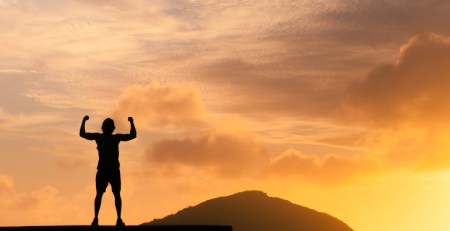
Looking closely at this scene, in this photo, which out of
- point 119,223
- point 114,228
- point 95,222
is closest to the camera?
point 114,228

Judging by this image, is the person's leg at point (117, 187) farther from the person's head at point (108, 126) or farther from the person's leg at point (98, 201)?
the person's head at point (108, 126)

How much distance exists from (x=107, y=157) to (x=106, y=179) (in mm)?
657

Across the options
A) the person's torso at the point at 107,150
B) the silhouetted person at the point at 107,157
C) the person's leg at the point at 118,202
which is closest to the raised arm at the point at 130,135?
the silhouetted person at the point at 107,157

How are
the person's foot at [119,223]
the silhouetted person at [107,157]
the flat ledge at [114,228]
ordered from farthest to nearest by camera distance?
1. the silhouetted person at [107,157]
2. the person's foot at [119,223]
3. the flat ledge at [114,228]

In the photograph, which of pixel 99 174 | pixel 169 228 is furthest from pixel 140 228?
pixel 99 174

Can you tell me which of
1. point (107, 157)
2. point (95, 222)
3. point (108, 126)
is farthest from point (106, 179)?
point (108, 126)

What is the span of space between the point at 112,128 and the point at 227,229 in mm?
4680

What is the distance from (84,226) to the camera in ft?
68.4

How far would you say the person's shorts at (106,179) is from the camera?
22.6m

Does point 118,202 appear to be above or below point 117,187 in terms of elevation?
below

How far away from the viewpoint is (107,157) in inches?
→ 891

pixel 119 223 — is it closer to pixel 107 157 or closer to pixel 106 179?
pixel 106 179

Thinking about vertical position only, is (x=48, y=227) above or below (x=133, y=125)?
below

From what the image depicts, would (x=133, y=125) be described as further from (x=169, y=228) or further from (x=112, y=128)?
(x=169, y=228)
